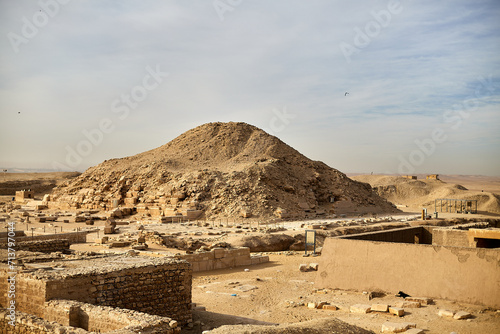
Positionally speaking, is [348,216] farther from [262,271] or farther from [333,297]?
[333,297]

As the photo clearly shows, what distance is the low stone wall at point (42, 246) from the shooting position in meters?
12.6

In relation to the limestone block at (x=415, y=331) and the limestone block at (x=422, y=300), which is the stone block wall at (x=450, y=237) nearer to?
the limestone block at (x=422, y=300)

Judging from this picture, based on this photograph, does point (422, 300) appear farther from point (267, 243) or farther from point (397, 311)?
point (267, 243)

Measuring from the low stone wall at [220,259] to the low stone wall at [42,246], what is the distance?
11.7 feet

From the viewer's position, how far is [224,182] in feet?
128

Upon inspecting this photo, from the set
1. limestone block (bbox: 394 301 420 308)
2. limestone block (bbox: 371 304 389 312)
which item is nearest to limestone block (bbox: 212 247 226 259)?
limestone block (bbox: 371 304 389 312)

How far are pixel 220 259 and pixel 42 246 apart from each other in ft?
18.0

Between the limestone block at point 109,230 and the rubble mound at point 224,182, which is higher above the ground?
the rubble mound at point 224,182

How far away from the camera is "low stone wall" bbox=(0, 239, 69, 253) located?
1263 centimetres

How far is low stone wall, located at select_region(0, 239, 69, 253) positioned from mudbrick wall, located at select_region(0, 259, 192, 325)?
16.4 ft

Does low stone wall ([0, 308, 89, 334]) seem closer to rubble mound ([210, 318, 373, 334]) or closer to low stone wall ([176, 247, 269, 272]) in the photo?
rubble mound ([210, 318, 373, 334])

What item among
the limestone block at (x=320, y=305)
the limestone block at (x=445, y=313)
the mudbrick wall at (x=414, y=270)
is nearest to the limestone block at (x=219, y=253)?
the mudbrick wall at (x=414, y=270)

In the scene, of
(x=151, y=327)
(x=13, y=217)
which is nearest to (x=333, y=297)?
(x=151, y=327)

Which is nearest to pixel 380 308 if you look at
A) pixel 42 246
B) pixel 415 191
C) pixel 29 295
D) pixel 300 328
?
pixel 300 328
